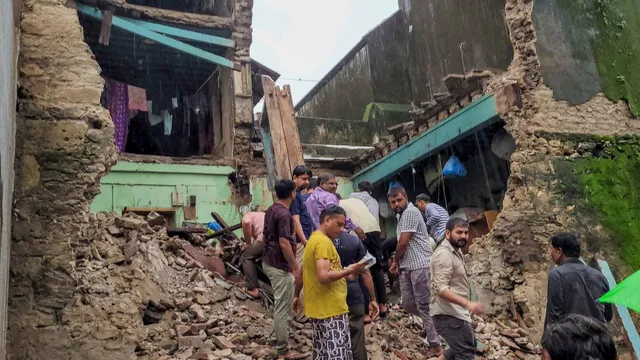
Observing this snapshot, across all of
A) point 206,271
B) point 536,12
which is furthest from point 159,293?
point 536,12

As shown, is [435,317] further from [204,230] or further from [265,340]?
[204,230]

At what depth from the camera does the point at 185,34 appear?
36.5 feet

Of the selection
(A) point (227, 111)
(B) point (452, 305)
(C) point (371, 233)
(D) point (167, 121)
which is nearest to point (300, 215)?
(C) point (371, 233)

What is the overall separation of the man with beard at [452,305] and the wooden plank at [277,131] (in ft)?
10.3

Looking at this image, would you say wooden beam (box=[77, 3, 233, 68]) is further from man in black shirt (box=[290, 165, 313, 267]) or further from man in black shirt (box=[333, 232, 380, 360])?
man in black shirt (box=[333, 232, 380, 360])

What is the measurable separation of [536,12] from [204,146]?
8920 mm

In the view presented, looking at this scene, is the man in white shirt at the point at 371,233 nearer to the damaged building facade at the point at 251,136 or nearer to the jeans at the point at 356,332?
the jeans at the point at 356,332

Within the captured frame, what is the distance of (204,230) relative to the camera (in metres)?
8.05

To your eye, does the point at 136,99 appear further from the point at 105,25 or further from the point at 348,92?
the point at 348,92

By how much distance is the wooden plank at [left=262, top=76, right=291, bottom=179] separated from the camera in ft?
23.2

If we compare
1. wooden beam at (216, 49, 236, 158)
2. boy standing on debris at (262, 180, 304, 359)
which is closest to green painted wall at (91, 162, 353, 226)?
wooden beam at (216, 49, 236, 158)

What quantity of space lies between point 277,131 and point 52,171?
11.7ft

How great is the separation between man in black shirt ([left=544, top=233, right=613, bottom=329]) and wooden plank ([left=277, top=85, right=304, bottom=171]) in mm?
3816

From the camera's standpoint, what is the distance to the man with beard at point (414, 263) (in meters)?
5.34
